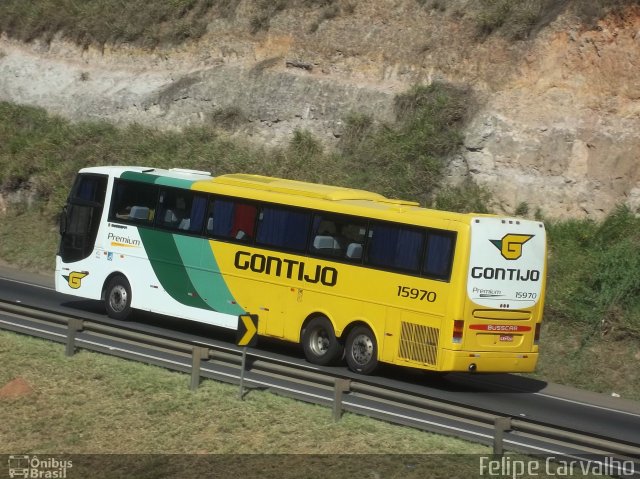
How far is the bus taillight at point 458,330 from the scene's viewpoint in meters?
19.3

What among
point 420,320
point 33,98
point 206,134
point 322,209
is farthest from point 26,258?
point 420,320

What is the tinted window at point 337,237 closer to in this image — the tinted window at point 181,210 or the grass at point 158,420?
the tinted window at point 181,210

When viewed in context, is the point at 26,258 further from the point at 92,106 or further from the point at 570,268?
the point at 570,268

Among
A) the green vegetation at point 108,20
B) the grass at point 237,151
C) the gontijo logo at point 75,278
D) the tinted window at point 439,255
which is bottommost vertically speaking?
the gontijo logo at point 75,278

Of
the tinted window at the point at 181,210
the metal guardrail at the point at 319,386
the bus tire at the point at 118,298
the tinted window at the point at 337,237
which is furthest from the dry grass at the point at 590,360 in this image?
the bus tire at the point at 118,298

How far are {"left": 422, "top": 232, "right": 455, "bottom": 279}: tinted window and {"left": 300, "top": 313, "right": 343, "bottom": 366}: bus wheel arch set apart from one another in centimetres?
244

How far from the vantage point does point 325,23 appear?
38250 mm

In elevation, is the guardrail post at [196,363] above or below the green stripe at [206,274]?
below

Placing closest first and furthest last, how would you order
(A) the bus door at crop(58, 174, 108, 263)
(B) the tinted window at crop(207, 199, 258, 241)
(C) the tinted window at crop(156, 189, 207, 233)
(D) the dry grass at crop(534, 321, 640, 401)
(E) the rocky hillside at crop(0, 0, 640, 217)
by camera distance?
(D) the dry grass at crop(534, 321, 640, 401) → (B) the tinted window at crop(207, 199, 258, 241) → (C) the tinted window at crop(156, 189, 207, 233) → (A) the bus door at crop(58, 174, 108, 263) → (E) the rocky hillside at crop(0, 0, 640, 217)

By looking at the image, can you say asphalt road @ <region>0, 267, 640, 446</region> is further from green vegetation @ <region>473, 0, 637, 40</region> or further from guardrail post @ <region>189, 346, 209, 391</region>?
green vegetation @ <region>473, 0, 637, 40</region>

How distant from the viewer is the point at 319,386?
16688 mm

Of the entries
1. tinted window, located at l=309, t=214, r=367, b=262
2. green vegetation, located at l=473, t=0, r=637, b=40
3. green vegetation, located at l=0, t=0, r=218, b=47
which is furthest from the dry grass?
green vegetation, located at l=0, t=0, r=218, b=47

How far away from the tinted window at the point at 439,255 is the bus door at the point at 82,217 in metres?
8.93

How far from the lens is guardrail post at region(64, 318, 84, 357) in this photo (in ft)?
65.4
